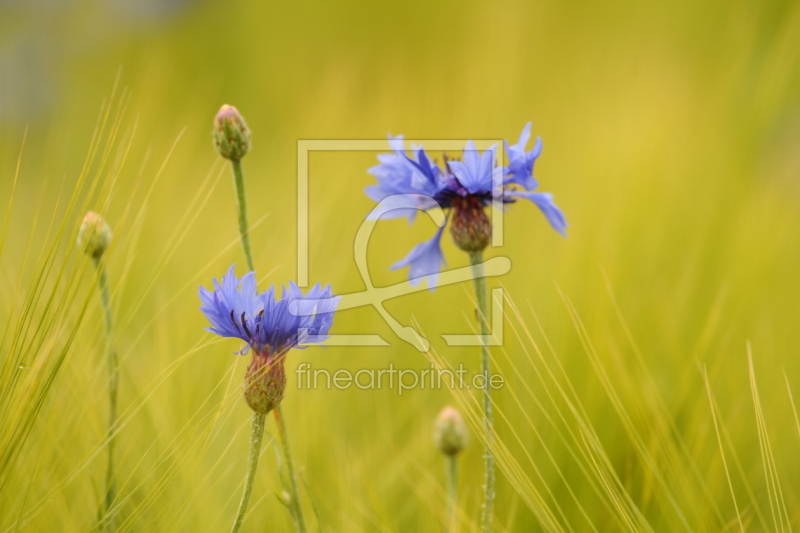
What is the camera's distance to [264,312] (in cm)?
74

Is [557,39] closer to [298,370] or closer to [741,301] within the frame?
[741,301]

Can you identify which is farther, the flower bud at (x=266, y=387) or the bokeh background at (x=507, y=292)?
the bokeh background at (x=507, y=292)

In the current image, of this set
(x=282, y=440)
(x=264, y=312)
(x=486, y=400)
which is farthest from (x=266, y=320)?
(x=486, y=400)

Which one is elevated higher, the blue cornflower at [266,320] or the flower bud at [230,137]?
the flower bud at [230,137]

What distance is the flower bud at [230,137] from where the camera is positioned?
0.91 meters

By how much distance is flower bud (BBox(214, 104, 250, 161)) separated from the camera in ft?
2.98

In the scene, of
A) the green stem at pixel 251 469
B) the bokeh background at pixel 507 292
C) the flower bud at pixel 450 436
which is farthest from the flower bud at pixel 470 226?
the green stem at pixel 251 469

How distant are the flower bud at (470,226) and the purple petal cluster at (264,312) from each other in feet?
0.67

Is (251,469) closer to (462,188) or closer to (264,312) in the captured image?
(264,312)

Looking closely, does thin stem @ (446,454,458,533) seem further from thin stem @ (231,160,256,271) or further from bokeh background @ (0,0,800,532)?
thin stem @ (231,160,256,271)

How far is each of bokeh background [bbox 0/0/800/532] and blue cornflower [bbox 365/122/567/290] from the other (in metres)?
0.13

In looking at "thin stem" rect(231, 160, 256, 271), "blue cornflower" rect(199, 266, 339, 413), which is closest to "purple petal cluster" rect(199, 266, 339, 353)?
"blue cornflower" rect(199, 266, 339, 413)

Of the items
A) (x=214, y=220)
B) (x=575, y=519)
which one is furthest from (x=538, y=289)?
(x=214, y=220)

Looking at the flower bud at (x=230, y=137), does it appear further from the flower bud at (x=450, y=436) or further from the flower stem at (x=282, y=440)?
the flower bud at (x=450, y=436)
